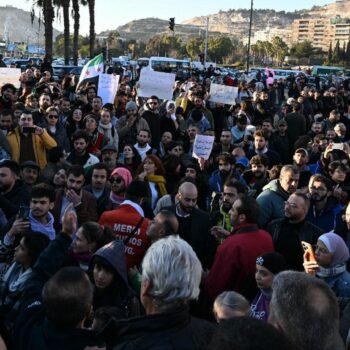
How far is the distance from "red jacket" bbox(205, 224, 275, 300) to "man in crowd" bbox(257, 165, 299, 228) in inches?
48.7

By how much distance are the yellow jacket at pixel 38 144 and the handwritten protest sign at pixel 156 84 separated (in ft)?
14.8

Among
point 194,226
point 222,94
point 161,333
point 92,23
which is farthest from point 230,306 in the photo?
point 92,23

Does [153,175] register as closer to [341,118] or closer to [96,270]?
[96,270]

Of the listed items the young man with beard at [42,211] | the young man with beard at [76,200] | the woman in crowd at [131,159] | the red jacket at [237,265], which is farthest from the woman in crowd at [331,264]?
the woman in crowd at [131,159]

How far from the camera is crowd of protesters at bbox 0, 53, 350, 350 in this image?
223 centimetres

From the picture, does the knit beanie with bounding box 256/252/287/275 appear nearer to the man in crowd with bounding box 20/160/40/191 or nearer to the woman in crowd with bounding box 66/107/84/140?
the man in crowd with bounding box 20/160/40/191

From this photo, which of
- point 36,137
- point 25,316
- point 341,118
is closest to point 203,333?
point 25,316

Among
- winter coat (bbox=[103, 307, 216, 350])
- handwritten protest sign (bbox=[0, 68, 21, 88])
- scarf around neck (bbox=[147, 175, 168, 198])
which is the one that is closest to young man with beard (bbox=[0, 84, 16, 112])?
handwritten protest sign (bbox=[0, 68, 21, 88])

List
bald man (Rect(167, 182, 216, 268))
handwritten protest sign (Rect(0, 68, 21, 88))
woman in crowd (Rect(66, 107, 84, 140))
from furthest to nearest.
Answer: handwritten protest sign (Rect(0, 68, 21, 88))
woman in crowd (Rect(66, 107, 84, 140))
bald man (Rect(167, 182, 216, 268))

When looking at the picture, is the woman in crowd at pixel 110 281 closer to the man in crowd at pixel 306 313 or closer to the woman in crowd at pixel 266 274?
the woman in crowd at pixel 266 274

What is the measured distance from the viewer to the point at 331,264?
3.80 metres

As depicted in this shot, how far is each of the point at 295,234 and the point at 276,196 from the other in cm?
95

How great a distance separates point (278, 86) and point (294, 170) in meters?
14.8

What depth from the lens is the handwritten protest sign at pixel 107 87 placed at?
10859mm
